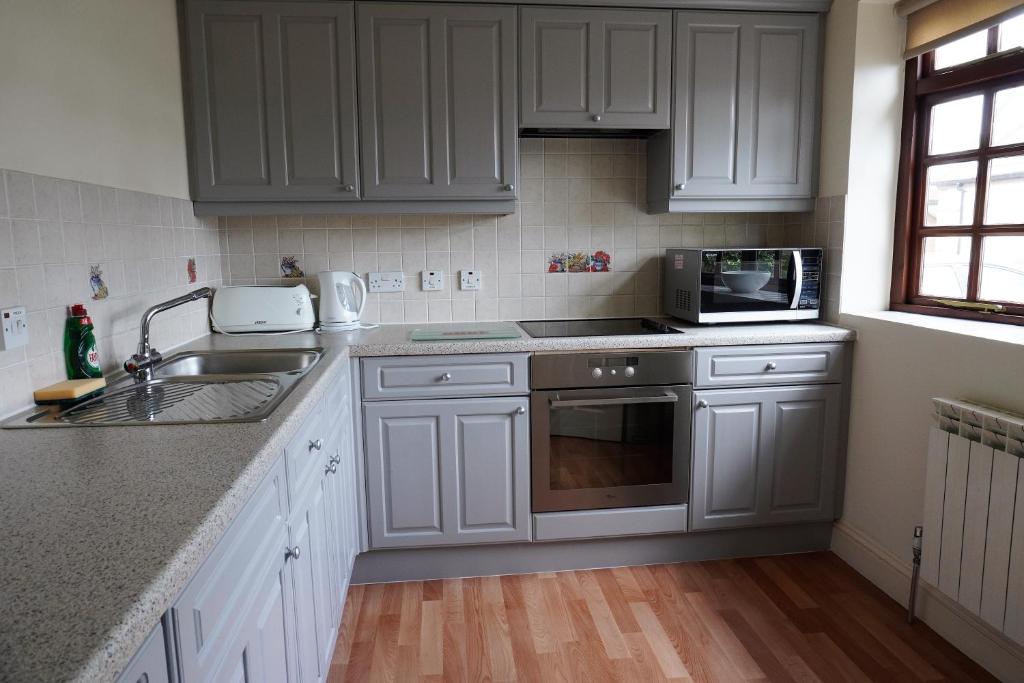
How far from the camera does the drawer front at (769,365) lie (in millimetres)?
2449

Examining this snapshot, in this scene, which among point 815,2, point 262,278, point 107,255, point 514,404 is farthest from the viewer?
point 262,278

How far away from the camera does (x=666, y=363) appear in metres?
2.42

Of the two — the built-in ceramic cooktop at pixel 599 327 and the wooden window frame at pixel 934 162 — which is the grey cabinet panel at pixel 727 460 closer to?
the built-in ceramic cooktop at pixel 599 327

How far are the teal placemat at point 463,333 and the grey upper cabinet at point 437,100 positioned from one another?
0.51 metres

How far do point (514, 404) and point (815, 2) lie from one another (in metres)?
1.93

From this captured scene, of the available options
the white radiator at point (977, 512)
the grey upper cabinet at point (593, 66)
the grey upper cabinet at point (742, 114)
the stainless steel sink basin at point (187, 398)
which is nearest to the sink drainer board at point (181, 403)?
the stainless steel sink basin at point (187, 398)

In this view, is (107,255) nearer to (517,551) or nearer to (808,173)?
(517,551)

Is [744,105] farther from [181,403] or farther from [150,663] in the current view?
[150,663]

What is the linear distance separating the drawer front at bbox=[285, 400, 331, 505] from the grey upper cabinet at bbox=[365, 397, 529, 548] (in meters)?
0.49

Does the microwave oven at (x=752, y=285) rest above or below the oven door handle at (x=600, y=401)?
above

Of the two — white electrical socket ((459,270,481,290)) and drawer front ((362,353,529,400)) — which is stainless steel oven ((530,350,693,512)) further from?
white electrical socket ((459,270,481,290))

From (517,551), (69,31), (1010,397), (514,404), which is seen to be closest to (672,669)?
(517,551)

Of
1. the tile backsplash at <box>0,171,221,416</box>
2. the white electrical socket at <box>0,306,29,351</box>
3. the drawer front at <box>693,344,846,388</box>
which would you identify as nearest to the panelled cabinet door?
the drawer front at <box>693,344,846,388</box>

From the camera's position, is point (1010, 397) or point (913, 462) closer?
point (1010, 397)
